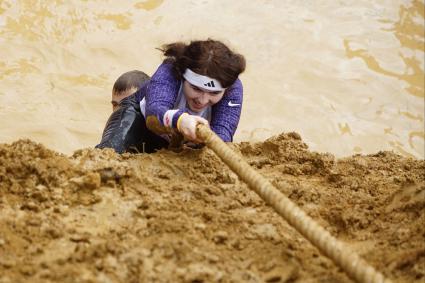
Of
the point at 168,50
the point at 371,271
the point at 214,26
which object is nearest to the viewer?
the point at 371,271

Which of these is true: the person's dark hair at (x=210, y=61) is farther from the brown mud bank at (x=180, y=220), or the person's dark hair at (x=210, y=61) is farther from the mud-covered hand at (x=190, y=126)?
the brown mud bank at (x=180, y=220)

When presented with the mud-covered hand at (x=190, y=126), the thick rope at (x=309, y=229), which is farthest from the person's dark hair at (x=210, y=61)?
A: the thick rope at (x=309, y=229)

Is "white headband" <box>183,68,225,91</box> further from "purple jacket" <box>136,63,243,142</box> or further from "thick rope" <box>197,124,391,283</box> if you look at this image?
"thick rope" <box>197,124,391,283</box>

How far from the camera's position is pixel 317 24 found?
19.2 feet

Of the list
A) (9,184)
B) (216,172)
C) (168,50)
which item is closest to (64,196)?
(9,184)

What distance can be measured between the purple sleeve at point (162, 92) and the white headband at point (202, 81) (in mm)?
93

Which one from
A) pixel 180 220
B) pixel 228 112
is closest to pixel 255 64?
pixel 228 112

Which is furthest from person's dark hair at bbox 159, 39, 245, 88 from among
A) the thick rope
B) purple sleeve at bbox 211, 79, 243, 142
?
the thick rope

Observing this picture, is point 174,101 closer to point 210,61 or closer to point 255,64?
point 210,61

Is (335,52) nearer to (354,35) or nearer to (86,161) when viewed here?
(354,35)

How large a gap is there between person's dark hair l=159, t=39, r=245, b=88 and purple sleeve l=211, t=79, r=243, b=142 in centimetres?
14

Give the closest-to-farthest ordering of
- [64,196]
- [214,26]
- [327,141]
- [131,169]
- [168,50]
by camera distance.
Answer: [64,196]
[131,169]
[168,50]
[327,141]
[214,26]

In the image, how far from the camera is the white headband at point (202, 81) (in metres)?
2.60

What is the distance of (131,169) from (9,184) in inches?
14.6
